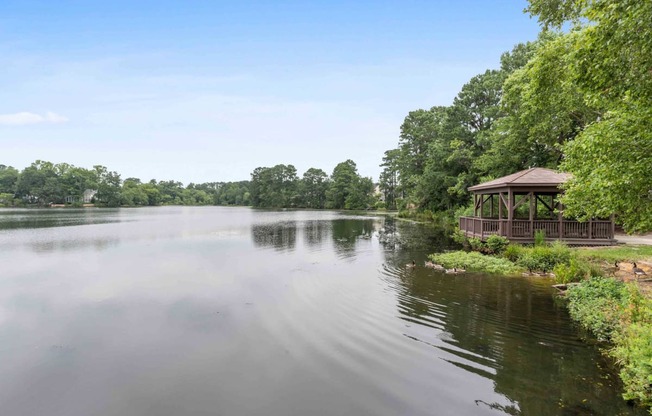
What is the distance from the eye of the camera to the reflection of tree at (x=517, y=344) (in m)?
4.79

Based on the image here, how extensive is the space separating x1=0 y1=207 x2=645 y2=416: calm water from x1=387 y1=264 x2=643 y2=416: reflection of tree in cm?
3

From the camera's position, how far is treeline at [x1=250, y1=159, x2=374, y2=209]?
8241cm

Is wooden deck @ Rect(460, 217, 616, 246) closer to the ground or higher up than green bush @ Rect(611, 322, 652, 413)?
higher up

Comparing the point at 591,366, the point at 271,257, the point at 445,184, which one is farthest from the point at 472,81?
the point at 591,366

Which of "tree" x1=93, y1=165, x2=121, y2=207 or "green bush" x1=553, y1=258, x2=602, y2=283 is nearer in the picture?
"green bush" x1=553, y1=258, x2=602, y2=283

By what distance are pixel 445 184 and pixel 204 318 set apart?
102 ft

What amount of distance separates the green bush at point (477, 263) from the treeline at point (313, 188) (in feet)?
204

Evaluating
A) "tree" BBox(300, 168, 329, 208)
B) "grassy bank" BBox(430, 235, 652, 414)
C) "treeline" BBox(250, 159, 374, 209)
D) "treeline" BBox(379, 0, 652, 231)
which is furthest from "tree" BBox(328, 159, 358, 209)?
"grassy bank" BBox(430, 235, 652, 414)

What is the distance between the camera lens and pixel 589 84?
618 centimetres

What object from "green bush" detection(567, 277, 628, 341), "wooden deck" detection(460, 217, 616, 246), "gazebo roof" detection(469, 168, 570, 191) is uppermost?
"gazebo roof" detection(469, 168, 570, 191)

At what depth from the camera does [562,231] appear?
1589 cm

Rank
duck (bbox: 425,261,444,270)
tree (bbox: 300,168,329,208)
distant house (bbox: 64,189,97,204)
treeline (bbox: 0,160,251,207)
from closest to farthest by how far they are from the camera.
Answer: duck (bbox: 425,261,444,270) → tree (bbox: 300,168,329,208) → treeline (bbox: 0,160,251,207) → distant house (bbox: 64,189,97,204)

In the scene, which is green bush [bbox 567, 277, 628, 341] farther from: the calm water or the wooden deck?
the wooden deck

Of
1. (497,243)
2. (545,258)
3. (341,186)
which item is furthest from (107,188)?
(545,258)
